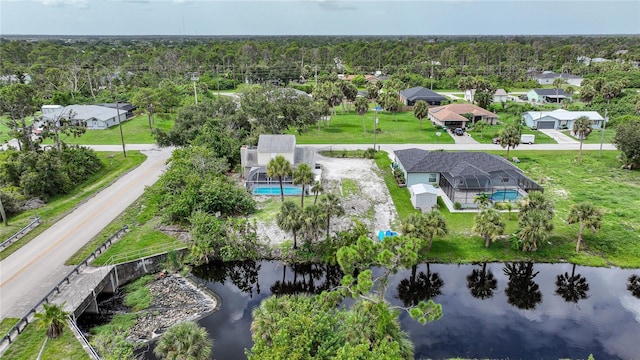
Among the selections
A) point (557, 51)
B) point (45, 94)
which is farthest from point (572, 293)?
point (557, 51)

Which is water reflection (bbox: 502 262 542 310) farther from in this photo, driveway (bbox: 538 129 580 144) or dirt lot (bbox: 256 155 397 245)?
driveway (bbox: 538 129 580 144)

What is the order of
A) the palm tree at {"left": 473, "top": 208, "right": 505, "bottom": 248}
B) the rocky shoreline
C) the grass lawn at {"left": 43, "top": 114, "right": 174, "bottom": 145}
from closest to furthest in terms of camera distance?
the rocky shoreline < the palm tree at {"left": 473, "top": 208, "right": 505, "bottom": 248} < the grass lawn at {"left": 43, "top": 114, "right": 174, "bottom": 145}

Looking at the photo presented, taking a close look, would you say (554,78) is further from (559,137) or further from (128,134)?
(128,134)

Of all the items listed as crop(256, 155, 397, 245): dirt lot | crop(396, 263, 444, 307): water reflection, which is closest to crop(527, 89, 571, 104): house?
crop(256, 155, 397, 245): dirt lot

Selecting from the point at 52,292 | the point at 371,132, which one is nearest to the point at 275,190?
the point at 52,292

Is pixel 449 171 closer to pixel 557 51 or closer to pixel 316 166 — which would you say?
pixel 316 166
